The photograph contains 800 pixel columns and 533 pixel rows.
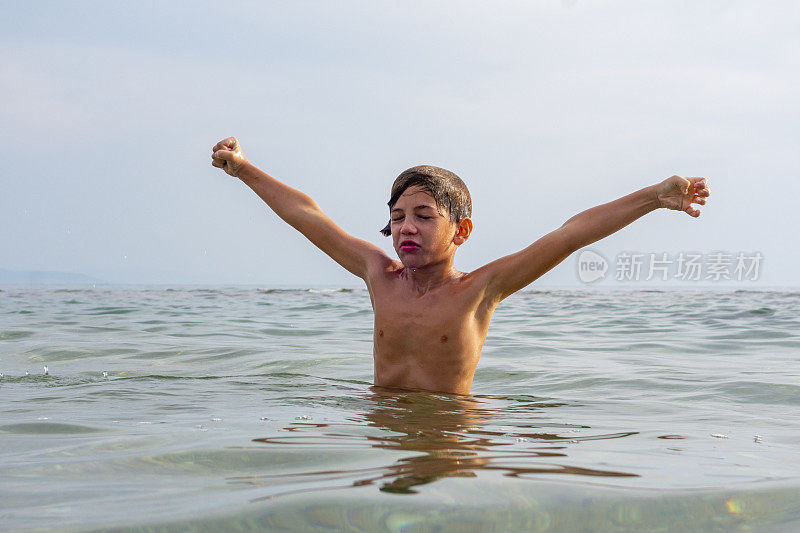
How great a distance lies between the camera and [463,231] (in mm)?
4535

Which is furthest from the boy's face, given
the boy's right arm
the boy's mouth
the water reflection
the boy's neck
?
the water reflection

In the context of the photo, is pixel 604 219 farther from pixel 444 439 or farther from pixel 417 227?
pixel 444 439

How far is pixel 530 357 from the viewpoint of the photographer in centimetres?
759

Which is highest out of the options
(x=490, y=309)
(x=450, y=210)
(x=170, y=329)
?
(x=450, y=210)

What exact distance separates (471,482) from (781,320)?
11.7 meters

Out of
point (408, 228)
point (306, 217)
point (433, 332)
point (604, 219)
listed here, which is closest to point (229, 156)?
point (306, 217)

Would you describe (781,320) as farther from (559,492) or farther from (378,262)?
(559,492)

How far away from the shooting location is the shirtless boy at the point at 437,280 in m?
4.10

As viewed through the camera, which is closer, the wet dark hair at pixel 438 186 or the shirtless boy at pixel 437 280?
the shirtless boy at pixel 437 280

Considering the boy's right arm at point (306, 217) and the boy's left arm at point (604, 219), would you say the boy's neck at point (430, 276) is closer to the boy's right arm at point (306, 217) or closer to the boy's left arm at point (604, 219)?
the boy's right arm at point (306, 217)

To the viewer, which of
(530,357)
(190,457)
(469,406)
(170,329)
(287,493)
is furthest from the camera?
(170,329)

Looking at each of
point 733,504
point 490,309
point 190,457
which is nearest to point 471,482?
point 733,504

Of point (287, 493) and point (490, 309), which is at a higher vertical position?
point (490, 309)

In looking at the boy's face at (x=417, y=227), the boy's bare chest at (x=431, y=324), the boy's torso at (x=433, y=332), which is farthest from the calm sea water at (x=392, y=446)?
the boy's face at (x=417, y=227)
